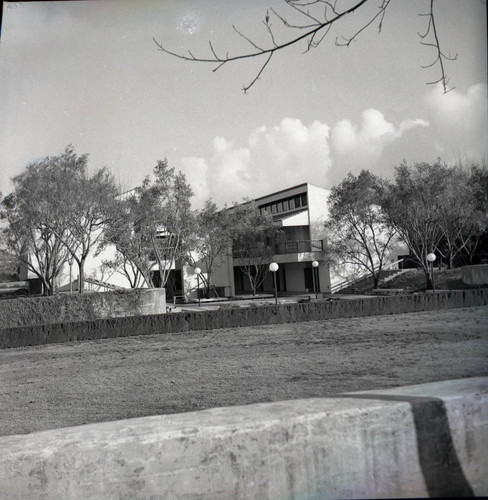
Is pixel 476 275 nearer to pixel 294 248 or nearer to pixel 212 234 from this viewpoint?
pixel 294 248

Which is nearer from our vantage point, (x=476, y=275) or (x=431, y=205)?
(x=476, y=275)

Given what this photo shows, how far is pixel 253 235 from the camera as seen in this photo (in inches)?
1373

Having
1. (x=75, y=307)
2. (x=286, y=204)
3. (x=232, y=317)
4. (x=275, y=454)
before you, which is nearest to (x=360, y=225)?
(x=286, y=204)

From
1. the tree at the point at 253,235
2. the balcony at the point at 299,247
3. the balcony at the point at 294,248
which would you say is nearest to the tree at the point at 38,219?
the tree at the point at 253,235

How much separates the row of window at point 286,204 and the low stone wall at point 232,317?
60.5 feet

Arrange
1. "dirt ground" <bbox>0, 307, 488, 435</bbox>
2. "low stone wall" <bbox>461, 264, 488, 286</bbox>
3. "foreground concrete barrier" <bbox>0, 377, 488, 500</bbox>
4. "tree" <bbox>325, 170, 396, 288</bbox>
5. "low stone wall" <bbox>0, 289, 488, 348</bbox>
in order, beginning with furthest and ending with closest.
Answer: "tree" <bbox>325, 170, 396, 288</bbox>, "low stone wall" <bbox>461, 264, 488, 286</bbox>, "low stone wall" <bbox>0, 289, 488, 348</bbox>, "dirt ground" <bbox>0, 307, 488, 435</bbox>, "foreground concrete barrier" <bbox>0, 377, 488, 500</bbox>

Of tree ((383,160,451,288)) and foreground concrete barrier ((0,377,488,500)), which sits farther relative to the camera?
tree ((383,160,451,288))

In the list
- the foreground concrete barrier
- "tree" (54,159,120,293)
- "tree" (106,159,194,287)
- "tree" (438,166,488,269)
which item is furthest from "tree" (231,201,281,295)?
the foreground concrete barrier

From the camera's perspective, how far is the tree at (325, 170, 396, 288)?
98.5ft

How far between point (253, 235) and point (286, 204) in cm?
436

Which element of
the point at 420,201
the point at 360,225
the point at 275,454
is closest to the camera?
the point at 275,454

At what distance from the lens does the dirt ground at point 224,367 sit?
6750mm

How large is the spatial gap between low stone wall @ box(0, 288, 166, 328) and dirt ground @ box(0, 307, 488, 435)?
5.07 m

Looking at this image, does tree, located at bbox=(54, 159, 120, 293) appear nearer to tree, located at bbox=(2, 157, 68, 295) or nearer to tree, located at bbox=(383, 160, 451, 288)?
tree, located at bbox=(2, 157, 68, 295)
